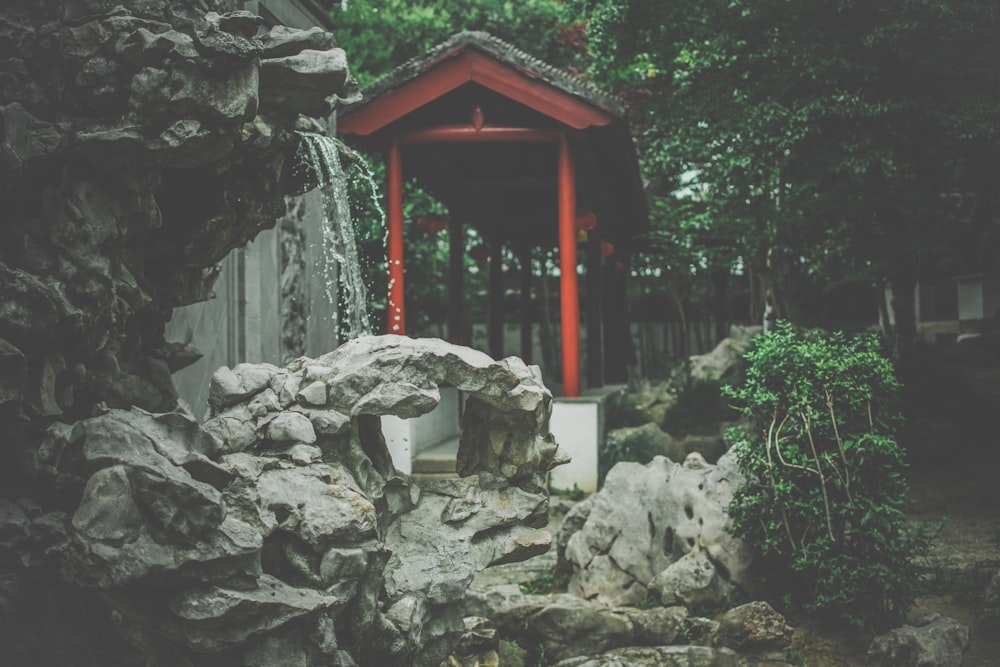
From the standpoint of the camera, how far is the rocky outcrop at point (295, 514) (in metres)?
3.31

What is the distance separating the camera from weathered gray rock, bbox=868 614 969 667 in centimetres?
509

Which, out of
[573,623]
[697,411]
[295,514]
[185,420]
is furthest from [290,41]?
[697,411]

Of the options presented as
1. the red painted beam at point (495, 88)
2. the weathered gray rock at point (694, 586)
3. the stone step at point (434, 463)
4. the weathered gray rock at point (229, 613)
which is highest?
the red painted beam at point (495, 88)

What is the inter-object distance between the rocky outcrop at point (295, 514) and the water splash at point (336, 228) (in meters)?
1.85

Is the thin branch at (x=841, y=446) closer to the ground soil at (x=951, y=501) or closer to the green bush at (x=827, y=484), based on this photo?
the green bush at (x=827, y=484)

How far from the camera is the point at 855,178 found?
9578 mm

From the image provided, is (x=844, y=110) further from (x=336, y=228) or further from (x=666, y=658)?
(x=666, y=658)

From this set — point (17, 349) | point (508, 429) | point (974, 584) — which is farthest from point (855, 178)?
point (17, 349)

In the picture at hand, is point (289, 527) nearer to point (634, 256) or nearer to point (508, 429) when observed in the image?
point (508, 429)

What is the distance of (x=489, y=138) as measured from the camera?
9984 millimetres

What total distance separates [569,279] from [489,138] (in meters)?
1.77

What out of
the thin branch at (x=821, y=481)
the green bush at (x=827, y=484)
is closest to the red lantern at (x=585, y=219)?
the green bush at (x=827, y=484)

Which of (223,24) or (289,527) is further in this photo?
(223,24)

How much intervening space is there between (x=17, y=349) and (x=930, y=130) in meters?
9.08
